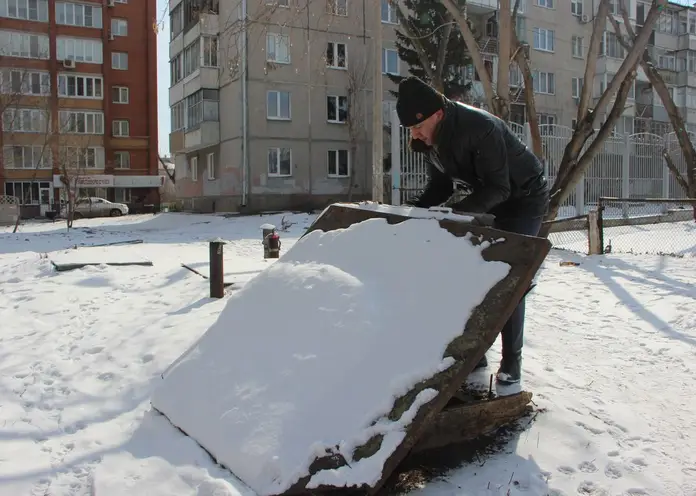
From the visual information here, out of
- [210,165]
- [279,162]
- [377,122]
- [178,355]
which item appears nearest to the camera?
[178,355]

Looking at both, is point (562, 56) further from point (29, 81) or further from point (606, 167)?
point (29, 81)

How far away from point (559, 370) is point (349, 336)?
1.98m

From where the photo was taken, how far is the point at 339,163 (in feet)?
95.9

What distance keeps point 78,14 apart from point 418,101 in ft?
157

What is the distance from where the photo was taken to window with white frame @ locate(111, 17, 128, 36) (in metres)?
44.4

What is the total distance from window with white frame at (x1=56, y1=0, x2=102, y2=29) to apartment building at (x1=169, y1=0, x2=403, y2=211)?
56.6 feet

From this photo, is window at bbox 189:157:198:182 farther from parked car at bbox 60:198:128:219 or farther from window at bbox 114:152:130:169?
window at bbox 114:152:130:169

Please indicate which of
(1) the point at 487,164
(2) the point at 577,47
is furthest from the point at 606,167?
(2) the point at 577,47

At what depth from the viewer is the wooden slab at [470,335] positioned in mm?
2312

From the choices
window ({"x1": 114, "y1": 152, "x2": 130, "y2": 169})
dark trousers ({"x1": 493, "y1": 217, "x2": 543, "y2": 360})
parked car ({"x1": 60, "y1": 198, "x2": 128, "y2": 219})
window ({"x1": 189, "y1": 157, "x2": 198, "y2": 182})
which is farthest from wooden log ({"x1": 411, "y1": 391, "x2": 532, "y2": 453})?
window ({"x1": 114, "y1": 152, "x2": 130, "y2": 169})

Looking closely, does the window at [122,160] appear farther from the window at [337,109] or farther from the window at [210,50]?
the window at [337,109]

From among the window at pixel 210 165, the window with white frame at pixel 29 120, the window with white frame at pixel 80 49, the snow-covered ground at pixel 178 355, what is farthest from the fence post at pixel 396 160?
the window with white frame at pixel 80 49

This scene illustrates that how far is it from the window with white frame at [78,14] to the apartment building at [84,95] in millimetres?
68

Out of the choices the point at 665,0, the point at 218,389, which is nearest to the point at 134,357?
the point at 218,389
